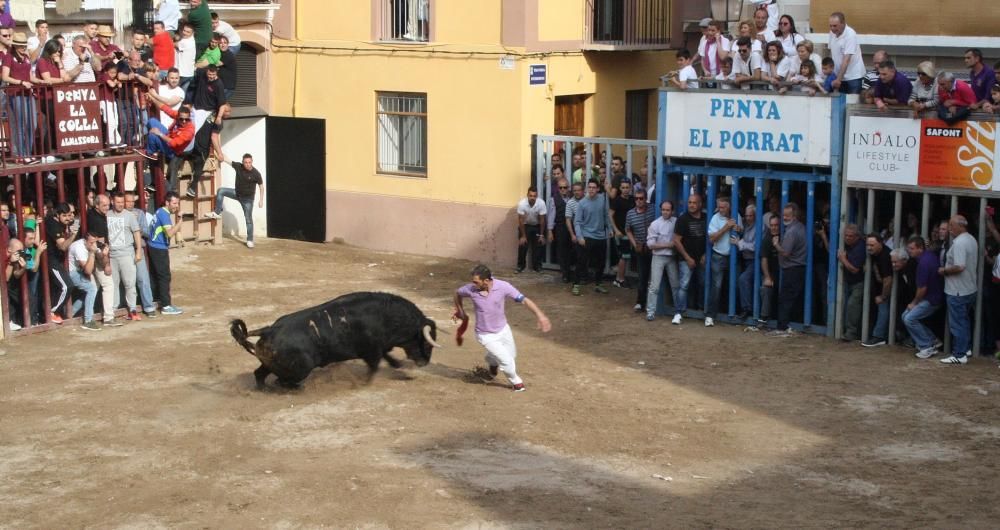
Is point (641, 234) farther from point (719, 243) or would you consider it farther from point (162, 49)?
point (162, 49)

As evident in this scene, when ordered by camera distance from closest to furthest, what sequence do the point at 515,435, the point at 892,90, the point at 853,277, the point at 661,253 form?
the point at 515,435, the point at 892,90, the point at 853,277, the point at 661,253

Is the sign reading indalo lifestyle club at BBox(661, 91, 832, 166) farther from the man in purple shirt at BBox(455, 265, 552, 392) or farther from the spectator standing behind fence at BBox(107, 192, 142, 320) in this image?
the spectator standing behind fence at BBox(107, 192, 142, 320)

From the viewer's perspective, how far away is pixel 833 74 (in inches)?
730

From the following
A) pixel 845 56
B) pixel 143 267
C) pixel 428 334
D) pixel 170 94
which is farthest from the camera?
pixel 170 94

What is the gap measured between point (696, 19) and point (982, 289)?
410 inches

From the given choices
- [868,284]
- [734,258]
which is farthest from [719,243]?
[868,284]

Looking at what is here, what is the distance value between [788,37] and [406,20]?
7761mm

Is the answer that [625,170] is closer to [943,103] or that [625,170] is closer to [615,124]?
[615,124]

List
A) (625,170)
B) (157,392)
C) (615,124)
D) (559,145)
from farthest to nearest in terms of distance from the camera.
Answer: (615,124)
(559,145)
(625,170)
(157,392)

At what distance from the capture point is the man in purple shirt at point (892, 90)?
17.7 metres

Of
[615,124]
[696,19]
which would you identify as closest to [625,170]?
[615,124]

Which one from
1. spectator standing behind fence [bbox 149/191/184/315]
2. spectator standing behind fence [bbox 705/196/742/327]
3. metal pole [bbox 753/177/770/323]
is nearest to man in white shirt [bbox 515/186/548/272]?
spectator standing behind fence [bbox 705/196/742/327]

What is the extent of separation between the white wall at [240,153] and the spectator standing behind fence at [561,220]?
6.51 m

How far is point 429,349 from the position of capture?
642 inches
